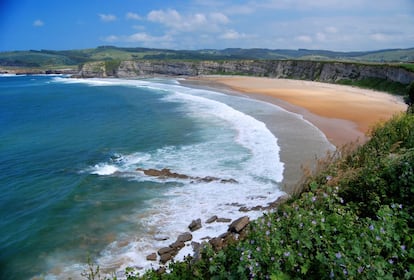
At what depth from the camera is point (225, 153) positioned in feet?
65.2

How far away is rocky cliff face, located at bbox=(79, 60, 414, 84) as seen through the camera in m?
54.8

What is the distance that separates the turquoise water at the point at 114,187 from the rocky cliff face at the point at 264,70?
35258 mm

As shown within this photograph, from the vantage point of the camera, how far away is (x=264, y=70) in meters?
92.6

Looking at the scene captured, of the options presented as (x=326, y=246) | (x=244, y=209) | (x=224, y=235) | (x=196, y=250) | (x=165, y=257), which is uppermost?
(x=326, y=246)

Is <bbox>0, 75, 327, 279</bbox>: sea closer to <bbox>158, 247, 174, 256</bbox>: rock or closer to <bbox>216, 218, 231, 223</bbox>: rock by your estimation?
<bbox>216, 218, 231, 223</bbox>: rock

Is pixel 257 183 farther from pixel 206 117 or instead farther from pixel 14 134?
pixel 14 134

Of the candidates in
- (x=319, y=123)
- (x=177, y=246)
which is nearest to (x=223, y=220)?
(x=177, y=246)

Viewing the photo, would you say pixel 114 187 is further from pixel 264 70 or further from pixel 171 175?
pixel 264 70

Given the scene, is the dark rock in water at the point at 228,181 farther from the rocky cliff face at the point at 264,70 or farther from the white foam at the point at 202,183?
the rocky cliff face at the point at 264,70

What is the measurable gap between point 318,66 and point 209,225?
228ft

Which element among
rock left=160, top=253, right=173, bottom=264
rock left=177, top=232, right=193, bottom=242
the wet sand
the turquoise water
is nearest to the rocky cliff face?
the wet sand

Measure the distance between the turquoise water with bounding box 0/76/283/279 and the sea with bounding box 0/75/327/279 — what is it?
4 centimetres

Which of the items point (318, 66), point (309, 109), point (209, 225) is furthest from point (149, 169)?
point (318, 66)

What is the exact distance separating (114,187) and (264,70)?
82585mm
